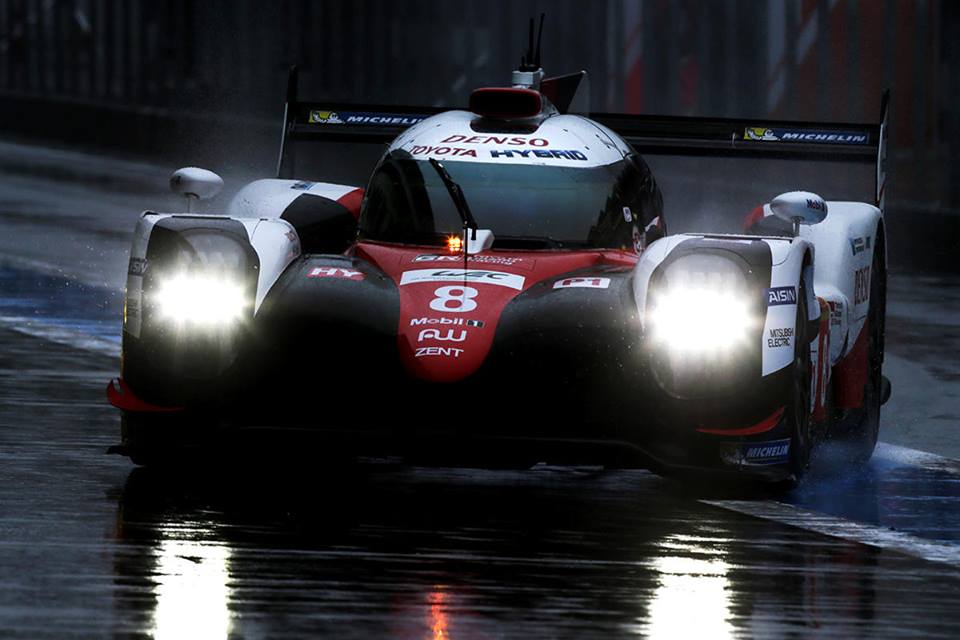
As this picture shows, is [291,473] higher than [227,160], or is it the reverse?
[291,473]

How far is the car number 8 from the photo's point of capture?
8367 mm

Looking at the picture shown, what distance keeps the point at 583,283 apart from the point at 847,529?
1.21 metres

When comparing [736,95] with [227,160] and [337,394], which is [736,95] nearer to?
[227,160]

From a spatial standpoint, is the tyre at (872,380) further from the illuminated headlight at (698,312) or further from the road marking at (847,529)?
the illuminated headlight at (698,312)


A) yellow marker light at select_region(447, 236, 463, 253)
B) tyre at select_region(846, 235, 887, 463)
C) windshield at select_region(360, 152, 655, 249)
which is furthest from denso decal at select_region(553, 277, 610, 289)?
tyre at select_region(846, 235, 887, 463)

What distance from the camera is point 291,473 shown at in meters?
8.98

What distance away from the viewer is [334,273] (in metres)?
8.64

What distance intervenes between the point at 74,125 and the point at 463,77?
5.05 meters

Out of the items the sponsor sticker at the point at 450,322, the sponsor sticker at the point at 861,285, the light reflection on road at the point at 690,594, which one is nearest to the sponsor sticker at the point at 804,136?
the sponsor sticker at the point at 861,285

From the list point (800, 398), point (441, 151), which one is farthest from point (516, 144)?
point (800, 398)

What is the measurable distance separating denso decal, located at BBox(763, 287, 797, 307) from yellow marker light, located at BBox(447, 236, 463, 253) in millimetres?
1377

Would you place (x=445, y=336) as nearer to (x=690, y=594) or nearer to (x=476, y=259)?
(x=476, y=259)

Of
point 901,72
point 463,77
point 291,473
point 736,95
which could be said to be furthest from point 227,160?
point 291,473

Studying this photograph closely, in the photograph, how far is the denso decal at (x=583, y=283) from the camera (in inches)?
334
